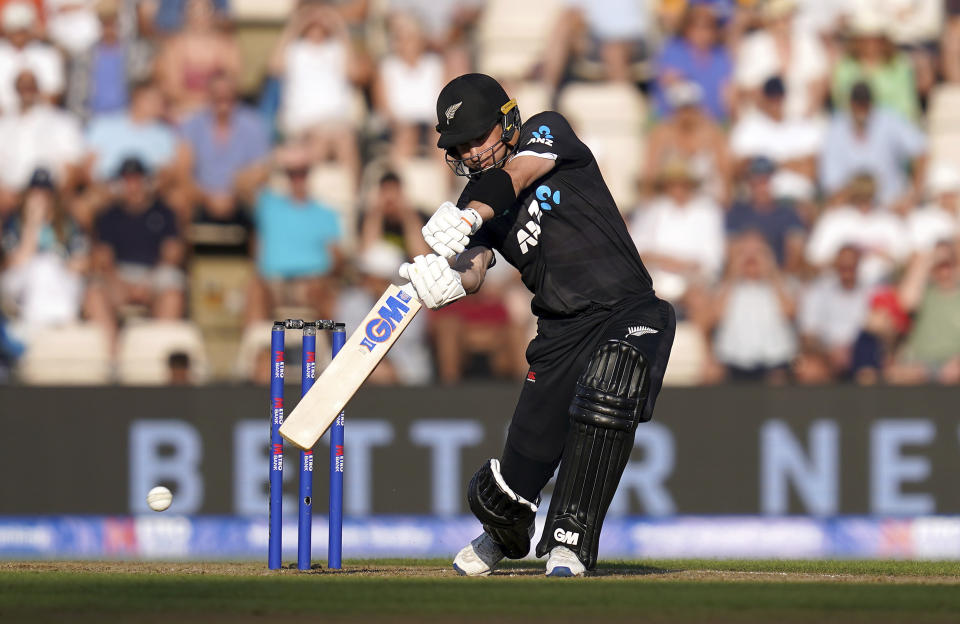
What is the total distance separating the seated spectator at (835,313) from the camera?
9.70m

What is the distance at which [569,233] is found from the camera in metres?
5.41

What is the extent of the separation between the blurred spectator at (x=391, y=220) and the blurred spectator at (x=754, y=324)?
6.39 ft

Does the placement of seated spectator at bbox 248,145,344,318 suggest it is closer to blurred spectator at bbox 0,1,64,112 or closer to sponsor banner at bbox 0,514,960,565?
sponsor banner at bbox 0,514,960,565

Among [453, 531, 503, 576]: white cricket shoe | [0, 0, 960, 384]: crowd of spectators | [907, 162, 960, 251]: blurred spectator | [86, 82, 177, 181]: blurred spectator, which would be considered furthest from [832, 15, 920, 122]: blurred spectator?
[453, 531, 503, 576]: white cricket shoe

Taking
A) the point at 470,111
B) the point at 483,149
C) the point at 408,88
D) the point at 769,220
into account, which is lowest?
the point at 769,220

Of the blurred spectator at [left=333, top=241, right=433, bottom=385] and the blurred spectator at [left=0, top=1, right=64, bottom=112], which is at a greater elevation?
the blurred spectator at [left=0, top=1, right=64, bottom=112]

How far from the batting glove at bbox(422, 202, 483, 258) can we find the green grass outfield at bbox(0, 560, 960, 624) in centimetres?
107

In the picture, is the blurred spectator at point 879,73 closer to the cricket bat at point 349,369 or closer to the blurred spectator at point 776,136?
the blurred spectator at point 776,136

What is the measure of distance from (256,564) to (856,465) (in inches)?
162

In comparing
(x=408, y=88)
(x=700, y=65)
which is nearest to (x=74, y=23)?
(x=408, y=88)

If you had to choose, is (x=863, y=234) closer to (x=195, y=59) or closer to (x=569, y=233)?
(x=195, y=59)

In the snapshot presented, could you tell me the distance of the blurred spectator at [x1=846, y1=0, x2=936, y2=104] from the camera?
36.1ft

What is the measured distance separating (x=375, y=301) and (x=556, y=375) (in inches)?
174

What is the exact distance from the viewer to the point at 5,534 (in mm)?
8828
